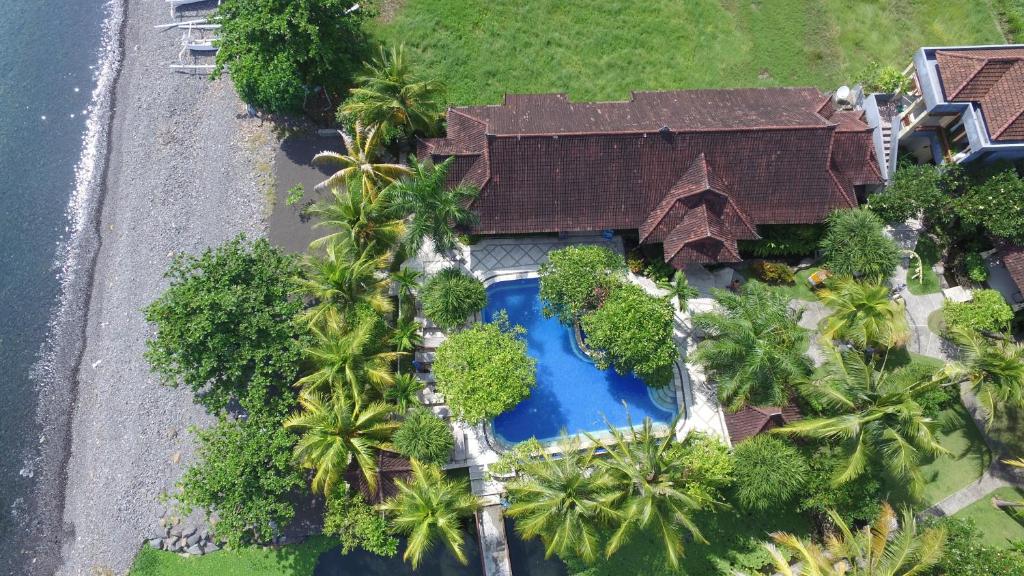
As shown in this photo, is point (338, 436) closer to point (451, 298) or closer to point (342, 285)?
point (342, 285)

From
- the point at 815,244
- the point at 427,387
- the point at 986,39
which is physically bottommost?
the point at 427,387

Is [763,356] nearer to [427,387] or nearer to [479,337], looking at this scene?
[479,337]

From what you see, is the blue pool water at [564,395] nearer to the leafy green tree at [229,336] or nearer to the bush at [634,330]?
the bush at [634,330]

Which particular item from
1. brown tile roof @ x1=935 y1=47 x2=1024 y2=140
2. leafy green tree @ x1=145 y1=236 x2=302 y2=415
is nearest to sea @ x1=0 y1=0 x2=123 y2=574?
leafy green tree @ x1=145 y1=236 x2=302 y2=415

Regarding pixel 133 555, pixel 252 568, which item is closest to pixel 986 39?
pixel 252 568

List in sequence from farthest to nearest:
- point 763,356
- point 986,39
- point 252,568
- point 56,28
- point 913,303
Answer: point 56,28, point 986,39, point 913,303, point 252,568, point 763,356

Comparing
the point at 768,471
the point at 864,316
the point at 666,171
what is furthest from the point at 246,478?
the point at 864,316
